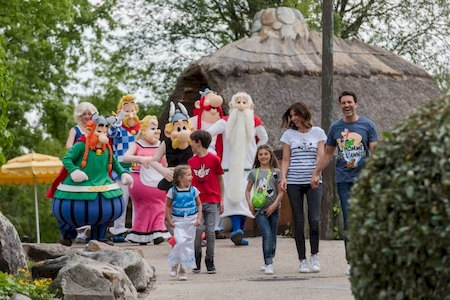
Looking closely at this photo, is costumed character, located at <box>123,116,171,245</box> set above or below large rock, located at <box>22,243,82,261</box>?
above

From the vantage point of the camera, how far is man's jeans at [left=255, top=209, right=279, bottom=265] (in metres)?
10.9

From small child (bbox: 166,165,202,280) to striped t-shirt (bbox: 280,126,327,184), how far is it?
0.96 meters

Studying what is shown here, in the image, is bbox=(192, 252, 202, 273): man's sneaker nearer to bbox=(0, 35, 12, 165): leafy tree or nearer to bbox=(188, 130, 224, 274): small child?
bbox=(188, 130, 224, 274): small child

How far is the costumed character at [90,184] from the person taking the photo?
13.7 meters

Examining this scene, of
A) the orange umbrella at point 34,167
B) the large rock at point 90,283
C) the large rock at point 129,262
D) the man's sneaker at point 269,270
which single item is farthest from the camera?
Answer: the orange umbrella at point 34,167

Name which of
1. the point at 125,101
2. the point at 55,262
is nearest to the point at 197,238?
the point at 55,262

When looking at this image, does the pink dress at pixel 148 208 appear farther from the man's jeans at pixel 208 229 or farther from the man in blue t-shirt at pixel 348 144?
the man in blue t-shirt at pixel 348 144

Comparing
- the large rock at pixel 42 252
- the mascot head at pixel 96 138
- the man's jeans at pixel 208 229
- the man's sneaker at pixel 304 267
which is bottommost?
the man's sneaker at pixel 304 267

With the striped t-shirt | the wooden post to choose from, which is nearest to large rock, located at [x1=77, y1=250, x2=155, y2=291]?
the striped t-shirt

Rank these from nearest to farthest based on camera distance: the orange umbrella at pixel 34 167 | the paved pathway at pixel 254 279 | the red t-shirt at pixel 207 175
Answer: the paved pathway at pixel 254 279 → the red t-shirt at pixel 207 175 → the orange umbrella at pixel 34 167

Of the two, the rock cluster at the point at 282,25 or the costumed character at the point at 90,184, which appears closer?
the costumed character at the point at 90,184

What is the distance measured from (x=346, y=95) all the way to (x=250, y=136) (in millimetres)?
4488

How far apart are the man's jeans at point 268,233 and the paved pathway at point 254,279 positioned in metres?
0.19

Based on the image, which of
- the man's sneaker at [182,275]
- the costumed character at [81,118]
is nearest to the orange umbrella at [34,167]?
the costumed character at [81,118]
